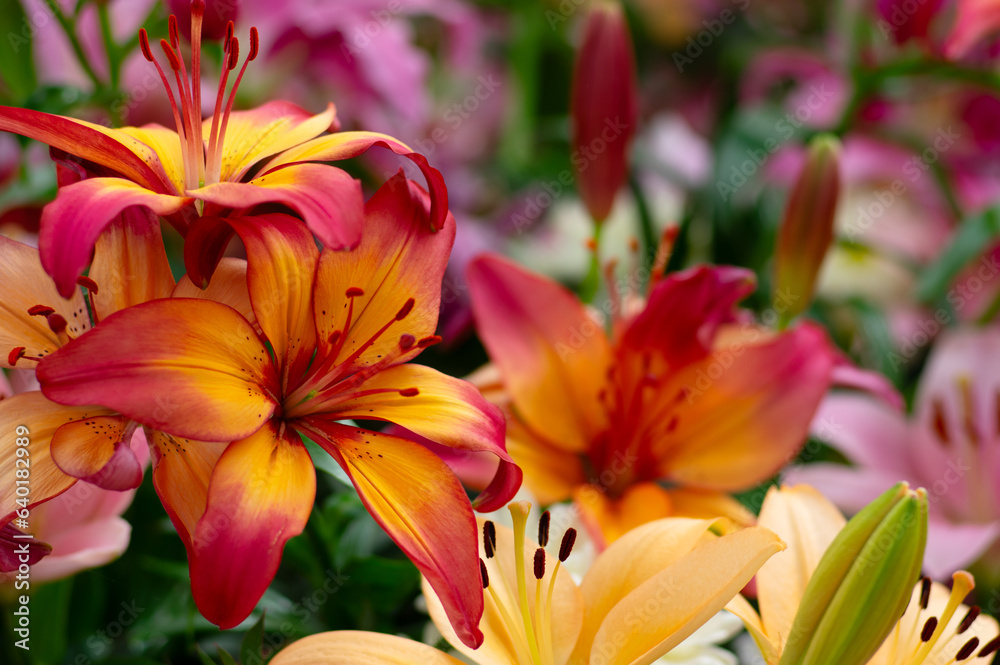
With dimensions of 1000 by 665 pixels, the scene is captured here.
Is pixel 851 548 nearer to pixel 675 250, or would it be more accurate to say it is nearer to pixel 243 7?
pixel 675 250

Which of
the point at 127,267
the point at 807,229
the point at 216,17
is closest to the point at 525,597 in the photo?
the point at 127,267

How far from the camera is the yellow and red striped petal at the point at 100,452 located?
29cm

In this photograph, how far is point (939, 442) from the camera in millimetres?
665

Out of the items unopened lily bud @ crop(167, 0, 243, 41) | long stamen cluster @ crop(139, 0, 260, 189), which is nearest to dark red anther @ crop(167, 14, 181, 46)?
long stamen cluster @ crop(139, 0, 260, 189)

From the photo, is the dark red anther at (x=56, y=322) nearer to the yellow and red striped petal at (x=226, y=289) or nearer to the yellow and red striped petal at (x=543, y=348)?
the yellow and red striped petal at (x=226, y=289)

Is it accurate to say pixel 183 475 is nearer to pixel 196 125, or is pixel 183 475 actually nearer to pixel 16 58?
pixel 196 125

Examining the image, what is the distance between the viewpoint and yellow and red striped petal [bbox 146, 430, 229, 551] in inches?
12.8

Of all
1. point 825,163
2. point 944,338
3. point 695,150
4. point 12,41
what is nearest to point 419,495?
point 825,163

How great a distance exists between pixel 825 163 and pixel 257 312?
0.42 meters

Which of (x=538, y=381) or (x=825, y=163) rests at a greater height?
(x=825, y=163)

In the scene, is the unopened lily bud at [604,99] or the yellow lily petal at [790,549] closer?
the yellow lily petal at [790,549]

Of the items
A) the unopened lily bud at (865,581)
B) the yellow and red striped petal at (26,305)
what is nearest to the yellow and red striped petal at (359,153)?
the yellow and red striped petal at (26,305)

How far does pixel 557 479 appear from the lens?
0.56 meters

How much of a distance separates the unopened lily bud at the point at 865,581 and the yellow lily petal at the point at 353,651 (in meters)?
0.16
